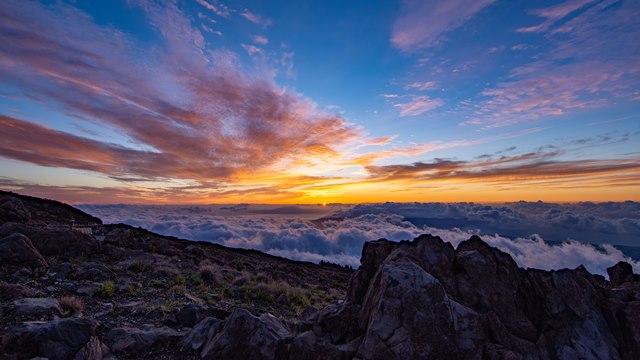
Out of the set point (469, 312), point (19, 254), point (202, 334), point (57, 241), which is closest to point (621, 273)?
point (469, 312)

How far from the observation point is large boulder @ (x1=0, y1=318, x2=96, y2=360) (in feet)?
28.6

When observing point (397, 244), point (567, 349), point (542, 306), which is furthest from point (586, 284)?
point (397, 244)

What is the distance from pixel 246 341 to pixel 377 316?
422 centimetres

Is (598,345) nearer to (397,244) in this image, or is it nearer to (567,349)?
(567,349)

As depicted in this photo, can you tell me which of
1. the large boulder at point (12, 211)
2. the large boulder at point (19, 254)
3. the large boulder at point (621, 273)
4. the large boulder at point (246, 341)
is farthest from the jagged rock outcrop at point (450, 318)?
the large boulder at point (12, 211)

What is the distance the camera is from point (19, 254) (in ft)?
55.9

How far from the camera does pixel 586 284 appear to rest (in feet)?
42.2

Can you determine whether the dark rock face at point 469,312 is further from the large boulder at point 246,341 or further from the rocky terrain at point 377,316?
the large boulder at point 246,341

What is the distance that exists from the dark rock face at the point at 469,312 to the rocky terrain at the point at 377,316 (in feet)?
0.12

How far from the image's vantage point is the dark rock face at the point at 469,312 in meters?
9.70

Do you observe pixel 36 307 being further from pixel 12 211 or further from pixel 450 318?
pixel 12 211

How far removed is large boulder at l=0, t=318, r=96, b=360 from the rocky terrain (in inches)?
1.1

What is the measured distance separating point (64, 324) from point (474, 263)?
47.6ft

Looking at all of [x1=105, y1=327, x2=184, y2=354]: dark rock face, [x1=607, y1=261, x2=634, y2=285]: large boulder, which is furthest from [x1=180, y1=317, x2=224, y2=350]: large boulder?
[x1=607, y1=261, x2=634, y2=285]: large boulder
